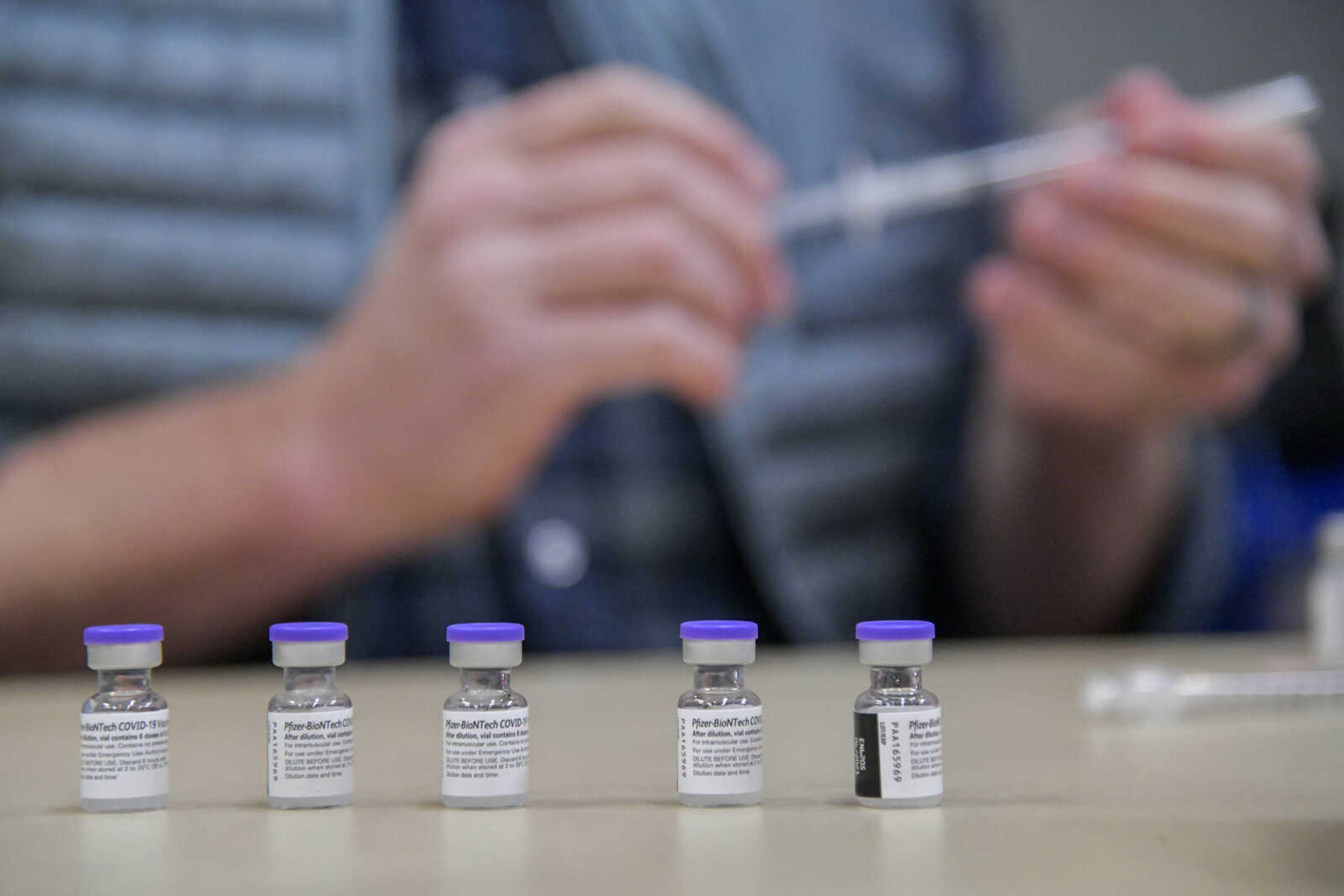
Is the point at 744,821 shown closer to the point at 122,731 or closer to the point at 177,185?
the point at 122,731

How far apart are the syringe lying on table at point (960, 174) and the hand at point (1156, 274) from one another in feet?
0.09

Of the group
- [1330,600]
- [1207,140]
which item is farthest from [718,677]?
[1207,140]

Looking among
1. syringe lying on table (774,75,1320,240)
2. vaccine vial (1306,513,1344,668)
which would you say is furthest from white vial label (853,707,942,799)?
syringe lying on table (774,75,1320,240)

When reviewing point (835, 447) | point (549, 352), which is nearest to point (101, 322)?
point (549, 352)

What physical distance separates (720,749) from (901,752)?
0.25 ft

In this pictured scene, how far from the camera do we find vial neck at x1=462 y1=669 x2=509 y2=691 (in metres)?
0.55

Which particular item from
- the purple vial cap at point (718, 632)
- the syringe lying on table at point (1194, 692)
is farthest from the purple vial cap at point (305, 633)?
the syringe lying on table at point (1194, 692)

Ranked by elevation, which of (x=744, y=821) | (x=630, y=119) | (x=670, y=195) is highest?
(x=630, y=119)

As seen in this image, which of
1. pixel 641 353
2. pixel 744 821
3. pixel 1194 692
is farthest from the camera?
pixel 641 353

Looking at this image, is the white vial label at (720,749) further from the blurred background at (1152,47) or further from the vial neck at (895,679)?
the blurred background at (1152,47)

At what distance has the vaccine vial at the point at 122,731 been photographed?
531 mm

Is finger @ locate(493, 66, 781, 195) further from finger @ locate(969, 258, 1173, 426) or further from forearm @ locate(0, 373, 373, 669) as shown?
forearm @ locate(0, 373, 373, 669)

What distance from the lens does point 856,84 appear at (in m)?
1.52

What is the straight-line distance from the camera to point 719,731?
0.53 meters
